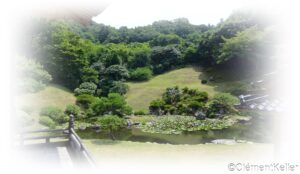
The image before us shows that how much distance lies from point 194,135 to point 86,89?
1234 centimetres

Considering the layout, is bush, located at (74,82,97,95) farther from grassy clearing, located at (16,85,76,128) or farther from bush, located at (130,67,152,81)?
bush, located at (130,67,152,81)

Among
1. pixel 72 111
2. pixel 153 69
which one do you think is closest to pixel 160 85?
pixel 153 69

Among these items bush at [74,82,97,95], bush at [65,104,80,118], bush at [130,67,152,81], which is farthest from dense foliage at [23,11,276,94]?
bush at [65,104,80,118]

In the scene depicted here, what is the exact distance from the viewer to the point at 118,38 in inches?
1971

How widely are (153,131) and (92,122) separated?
14.6ft

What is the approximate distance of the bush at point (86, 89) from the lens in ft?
83.5

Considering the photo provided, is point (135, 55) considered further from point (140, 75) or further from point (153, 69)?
point (140, 75)

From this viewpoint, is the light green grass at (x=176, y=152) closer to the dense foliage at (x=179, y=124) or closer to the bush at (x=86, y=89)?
the dense foliage at (x=179, y=124)

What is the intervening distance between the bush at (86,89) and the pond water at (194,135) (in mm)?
7835

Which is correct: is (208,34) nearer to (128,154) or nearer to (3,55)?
(128,154)

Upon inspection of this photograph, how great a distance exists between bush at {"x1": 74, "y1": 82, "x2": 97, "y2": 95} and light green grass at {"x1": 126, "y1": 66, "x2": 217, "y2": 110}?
10.6 ft

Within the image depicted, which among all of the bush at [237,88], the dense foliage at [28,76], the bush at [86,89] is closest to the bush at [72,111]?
the bush at [86,89]

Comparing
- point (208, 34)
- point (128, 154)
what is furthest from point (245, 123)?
point (208, 34)

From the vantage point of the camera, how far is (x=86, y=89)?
84.5 feet
